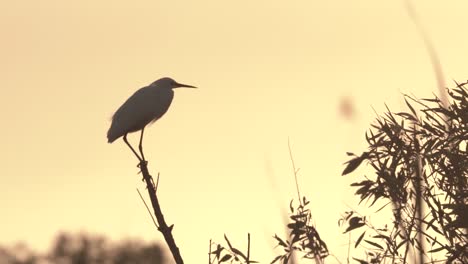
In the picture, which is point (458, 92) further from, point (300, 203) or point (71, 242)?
point (71, 242)

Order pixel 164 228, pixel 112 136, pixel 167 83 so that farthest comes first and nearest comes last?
pixel 167 83, pixel 112 136, pixel 164 228

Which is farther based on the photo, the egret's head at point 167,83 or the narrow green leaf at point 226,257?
the egret's head at point 167,83

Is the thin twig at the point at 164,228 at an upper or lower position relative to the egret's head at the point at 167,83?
lower

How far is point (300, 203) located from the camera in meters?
11.4

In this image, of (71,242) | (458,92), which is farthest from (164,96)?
(71,242)

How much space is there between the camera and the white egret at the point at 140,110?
17906mm

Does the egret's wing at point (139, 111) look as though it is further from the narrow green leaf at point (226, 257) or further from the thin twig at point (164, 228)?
the narrow green leaf at point (226, 257)

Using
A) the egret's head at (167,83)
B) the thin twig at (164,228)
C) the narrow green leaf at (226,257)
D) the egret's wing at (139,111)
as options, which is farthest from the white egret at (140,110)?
the narrow green leaf at (226,257)

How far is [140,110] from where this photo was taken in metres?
18.3

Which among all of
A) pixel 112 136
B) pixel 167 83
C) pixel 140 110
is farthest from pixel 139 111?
pixel 167 83

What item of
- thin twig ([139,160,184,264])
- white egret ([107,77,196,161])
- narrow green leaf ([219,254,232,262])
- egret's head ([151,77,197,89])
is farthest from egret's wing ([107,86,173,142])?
narrow green leaf ([219,254,232,262])

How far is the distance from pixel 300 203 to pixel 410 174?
111 centimetres

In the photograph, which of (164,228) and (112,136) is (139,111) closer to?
(112,136)

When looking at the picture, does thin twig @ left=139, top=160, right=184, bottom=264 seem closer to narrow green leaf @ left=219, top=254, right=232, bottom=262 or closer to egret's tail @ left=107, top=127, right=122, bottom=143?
narrow green leaf @ left=219, top=254, right=232, bottom=262
